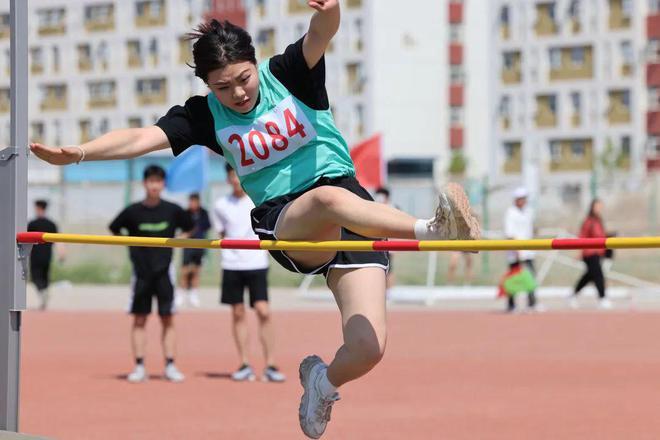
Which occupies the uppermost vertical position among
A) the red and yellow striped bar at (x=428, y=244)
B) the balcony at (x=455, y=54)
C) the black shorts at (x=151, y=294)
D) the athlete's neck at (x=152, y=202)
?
the balcony at (x=455, y=54)

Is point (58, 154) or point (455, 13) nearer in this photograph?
point (58, 154)

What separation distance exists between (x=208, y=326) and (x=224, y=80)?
12355mm

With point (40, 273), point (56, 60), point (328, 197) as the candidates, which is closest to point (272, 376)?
point (328, 197)

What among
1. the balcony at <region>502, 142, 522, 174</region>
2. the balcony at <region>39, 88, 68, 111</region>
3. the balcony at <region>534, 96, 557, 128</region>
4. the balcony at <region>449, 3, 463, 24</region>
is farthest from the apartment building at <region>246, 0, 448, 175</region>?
the balcony at <region>39, 88, 68, 111</region>

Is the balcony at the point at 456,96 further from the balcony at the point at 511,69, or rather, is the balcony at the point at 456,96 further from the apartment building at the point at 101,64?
the apartment building at the point at 101,64

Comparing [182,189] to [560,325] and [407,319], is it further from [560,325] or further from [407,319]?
[560,325]

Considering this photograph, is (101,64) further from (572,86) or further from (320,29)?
(320,29)

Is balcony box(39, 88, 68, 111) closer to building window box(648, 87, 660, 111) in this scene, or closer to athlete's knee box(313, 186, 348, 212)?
building window box(648, 87, 660, 111)

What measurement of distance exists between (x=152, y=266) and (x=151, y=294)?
0.24 m

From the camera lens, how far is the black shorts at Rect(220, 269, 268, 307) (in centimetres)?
1197

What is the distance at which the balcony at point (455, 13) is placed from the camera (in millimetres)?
72812

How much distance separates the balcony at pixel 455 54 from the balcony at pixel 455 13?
1295 mm

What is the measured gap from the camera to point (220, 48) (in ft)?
20.7

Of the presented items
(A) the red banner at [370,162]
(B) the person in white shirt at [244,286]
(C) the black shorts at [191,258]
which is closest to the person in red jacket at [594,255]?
(A) the red banner at [370,162]
